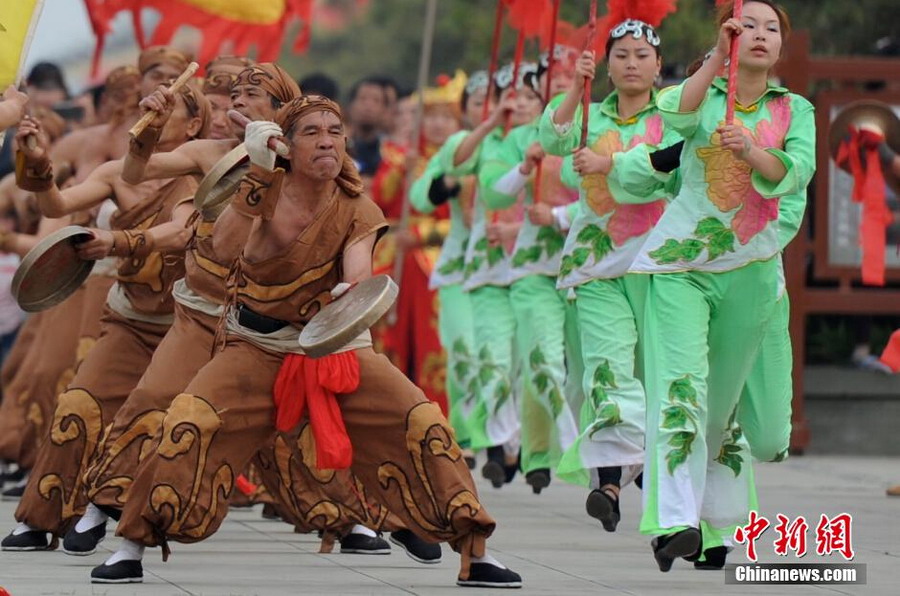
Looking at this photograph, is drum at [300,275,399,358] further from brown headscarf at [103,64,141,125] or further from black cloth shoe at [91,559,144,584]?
brown headscarf at [103,64,141,125]

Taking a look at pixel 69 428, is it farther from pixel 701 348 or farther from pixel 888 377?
pixel 888 377

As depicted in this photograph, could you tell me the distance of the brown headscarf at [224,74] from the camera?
9414mm

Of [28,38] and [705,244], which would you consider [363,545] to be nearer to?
[705,244]

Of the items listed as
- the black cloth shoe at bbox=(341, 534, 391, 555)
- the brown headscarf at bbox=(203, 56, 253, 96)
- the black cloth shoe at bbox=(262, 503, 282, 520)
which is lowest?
the black cloth shoe at bbox=(341, 534, 391, 555)

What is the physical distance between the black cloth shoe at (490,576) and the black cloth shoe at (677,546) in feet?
1.88

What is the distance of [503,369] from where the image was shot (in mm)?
12594

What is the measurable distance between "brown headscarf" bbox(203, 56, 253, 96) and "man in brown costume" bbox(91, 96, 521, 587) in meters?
1.54

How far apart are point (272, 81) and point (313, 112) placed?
0.70 m

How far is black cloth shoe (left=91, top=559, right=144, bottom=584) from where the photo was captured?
7.83 meters

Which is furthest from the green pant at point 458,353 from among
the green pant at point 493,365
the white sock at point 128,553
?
the white sock at point 128,553

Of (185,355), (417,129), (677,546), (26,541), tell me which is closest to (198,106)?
(185,355)

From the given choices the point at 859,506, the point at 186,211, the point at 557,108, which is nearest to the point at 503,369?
the point at 859,506

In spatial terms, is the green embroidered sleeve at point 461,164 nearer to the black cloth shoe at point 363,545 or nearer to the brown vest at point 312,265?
the black cloth shoe at point 363,545

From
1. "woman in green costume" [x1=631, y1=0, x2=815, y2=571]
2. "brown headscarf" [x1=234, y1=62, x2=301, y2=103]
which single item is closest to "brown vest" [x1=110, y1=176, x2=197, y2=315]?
"brown headscarf" [x1=234, y1=62, x2=301, y2=103]
